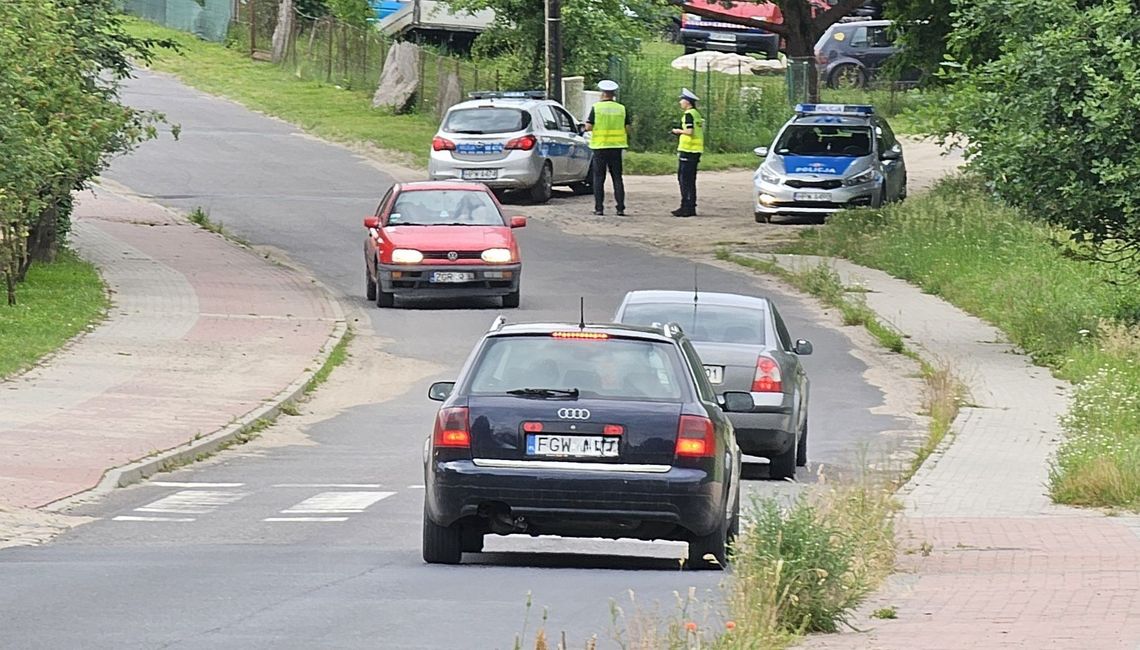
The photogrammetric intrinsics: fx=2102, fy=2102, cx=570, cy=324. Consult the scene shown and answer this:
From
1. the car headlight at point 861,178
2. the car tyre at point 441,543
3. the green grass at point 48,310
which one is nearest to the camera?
the car tyre at point 441,543

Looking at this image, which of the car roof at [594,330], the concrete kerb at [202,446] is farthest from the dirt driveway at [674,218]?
the car roof at [594,330]

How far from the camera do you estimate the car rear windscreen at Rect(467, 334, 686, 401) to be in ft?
37.1

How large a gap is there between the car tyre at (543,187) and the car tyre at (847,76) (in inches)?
837

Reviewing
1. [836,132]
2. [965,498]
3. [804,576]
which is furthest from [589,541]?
[836,132]

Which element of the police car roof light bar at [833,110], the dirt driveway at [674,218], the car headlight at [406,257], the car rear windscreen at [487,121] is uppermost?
the police car roof light bar at [833,110]

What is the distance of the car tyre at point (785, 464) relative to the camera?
1627 cm

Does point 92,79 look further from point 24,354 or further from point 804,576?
point 804,576

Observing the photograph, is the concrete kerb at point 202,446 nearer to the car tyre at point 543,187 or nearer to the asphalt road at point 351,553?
the asphalt road at point 351,553

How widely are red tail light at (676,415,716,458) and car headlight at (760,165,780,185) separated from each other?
81.4 ft

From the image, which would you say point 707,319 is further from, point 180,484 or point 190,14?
point 190,14

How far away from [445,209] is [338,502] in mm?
12840

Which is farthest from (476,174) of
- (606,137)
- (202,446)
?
(202,446)

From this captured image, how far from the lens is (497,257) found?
26094 mm

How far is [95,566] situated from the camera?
11164 mm
